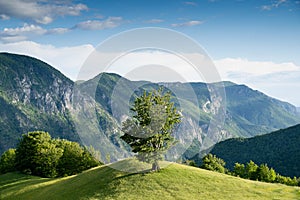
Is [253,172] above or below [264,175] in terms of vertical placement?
above

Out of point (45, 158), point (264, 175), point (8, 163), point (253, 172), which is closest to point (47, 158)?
point (45, 158)

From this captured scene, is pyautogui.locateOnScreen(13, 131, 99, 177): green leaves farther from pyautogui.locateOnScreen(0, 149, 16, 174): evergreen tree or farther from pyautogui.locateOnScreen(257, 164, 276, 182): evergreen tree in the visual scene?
pyautogui.locateOnScreen(257, 164, 276, 182): evergreen tree

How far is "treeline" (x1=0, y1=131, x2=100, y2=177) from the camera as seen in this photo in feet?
282

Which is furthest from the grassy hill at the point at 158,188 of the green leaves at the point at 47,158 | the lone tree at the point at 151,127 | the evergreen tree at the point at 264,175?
the evergreen tree at the point at 264,175

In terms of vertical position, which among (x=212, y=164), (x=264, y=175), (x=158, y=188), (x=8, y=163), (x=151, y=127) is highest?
(x=151, y=127)

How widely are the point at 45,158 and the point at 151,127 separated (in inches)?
1865

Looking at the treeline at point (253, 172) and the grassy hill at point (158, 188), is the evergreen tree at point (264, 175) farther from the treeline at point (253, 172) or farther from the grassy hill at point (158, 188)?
the grassy hill at point (158, 188)

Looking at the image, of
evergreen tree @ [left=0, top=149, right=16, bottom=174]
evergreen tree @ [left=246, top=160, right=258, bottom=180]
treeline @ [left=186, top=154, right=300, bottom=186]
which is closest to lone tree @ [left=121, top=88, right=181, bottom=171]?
evergreen tree @ [left=0, top=149, right=16, bottom=174]

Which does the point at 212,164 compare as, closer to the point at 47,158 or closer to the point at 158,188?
the point at 47,158

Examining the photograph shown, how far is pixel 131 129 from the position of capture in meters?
50.3

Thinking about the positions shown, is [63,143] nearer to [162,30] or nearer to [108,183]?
[108,183]

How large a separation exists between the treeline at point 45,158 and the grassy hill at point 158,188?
24064 mm

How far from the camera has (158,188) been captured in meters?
48.3

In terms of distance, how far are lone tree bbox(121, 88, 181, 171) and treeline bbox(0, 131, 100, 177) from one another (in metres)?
44.3
